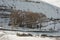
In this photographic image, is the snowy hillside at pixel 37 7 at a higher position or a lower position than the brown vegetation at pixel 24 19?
higher

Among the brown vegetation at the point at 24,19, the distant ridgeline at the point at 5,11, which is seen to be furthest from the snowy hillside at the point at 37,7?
the brown vegetation at the point at 24,19

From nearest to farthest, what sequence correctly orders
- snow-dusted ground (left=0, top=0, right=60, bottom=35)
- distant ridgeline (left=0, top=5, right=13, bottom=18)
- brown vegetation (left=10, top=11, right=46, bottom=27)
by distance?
brown vegetation (left=10, top=11, right=46, bottom=27)
distant ridgeline (left=0, top=5, right=13, bottom=18)
snow-dusted ground (left=0, top=0, right=60, bottom=35)

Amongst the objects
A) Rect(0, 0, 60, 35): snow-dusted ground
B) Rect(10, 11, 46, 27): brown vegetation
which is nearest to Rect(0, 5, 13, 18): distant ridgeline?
Rect(0, 0, 60, 35): snow-dusted ground

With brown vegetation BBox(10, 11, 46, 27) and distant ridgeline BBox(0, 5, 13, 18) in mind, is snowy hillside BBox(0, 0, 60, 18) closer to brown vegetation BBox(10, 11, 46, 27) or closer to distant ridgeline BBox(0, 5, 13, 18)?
distant ridgeline BBox(0, 5, 13, 18)

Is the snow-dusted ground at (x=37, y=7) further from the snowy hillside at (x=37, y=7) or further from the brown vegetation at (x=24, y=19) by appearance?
the brown vegetation at (x=24, y=19)

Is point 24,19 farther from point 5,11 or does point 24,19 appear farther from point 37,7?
point 37,7

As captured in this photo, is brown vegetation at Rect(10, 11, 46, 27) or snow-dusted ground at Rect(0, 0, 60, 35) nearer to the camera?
brown vegetation at Rect(10, 11, 46, 27)

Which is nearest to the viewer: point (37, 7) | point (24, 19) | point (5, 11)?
point (24, 19)

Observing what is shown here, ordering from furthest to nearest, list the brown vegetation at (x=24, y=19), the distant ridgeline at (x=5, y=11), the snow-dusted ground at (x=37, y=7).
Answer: the snow-dusted ground at (x=37, y=7) → the distant ridgeline at (x=5, y=11) → the brown vegetation at (x=24, y=19)

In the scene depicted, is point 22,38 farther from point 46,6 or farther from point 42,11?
point 46,6

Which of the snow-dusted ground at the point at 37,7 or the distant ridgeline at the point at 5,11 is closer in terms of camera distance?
the distant ridgeline at the point at 5,11

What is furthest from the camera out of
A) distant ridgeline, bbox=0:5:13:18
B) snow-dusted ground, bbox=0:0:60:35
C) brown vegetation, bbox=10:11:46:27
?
snow-dusted ground, bbox=0:0:60:35

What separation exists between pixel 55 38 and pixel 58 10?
2.00 meters

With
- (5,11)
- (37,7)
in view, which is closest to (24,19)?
(5,11)
